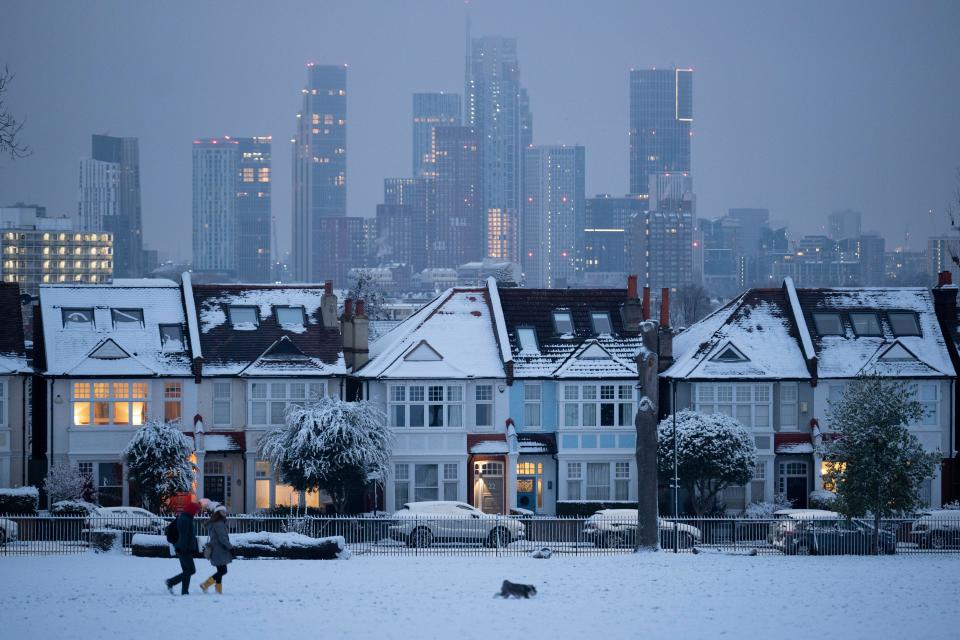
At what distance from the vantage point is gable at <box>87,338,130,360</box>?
170 feet

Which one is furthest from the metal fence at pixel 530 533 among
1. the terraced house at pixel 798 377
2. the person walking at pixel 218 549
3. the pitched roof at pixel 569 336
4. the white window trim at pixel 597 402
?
the pitched roof at pixel 569 336

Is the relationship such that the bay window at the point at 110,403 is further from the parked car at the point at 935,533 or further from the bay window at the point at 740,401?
the parked car at the point at 935,533

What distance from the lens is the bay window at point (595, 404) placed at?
174 ft

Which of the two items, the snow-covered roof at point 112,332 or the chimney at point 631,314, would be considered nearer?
the snow-covered roof at point 112,332

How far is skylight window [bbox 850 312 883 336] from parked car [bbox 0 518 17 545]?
102ft

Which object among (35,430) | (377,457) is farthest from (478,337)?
(35,430)

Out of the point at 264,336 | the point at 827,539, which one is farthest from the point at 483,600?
the point at 264,336

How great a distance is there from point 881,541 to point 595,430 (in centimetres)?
1613

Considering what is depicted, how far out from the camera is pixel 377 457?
161 ft

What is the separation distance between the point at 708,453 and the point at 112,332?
21.4 m

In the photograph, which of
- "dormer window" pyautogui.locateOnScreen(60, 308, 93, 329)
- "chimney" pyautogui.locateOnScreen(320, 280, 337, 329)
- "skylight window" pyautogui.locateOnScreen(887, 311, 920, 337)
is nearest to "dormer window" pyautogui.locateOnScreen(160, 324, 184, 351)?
"dormer window" pyautogui.locateOnScreen(60, 308, 93, 329)

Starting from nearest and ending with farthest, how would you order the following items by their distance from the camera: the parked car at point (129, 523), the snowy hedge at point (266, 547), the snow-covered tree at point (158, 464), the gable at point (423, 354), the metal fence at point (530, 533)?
the snowy hedge at point (266, 547) → the metal fence at point (530, 533) → the parked car at point (129, 523) → the snow-covered tree at point (158, 464) → the gable at point (423, 354)

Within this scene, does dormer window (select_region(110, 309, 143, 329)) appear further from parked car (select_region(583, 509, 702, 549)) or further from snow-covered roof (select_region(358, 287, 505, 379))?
parked car (select_region(583, 509, 702, 549))

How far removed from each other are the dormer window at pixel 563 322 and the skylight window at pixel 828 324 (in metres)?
9.23
